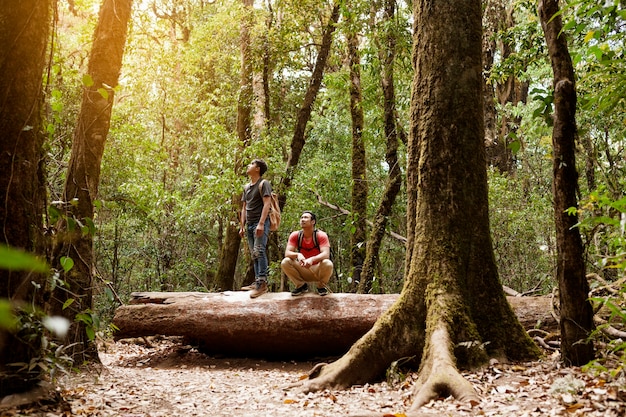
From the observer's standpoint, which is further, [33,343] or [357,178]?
[357,178]

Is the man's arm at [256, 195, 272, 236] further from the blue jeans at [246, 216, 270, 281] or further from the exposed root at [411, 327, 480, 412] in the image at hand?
the exposed root at [411, 327, 480, 412]

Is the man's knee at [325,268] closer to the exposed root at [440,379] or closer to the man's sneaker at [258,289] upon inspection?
the man's sneaker at [258,289]

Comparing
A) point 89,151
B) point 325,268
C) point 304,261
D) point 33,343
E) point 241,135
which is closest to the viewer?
point 33,343

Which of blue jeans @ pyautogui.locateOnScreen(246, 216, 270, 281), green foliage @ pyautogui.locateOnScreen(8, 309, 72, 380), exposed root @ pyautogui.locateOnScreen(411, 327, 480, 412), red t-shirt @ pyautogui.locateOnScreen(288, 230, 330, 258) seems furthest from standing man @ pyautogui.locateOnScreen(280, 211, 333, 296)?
green foliage @ pyautogui.locateOnScreen(8, 309, 72, 380)

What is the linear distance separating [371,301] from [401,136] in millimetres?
6369

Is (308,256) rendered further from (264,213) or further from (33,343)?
(33,343)

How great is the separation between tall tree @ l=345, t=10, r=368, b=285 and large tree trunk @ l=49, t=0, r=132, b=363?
6.89 metres

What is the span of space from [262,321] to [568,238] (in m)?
5.36

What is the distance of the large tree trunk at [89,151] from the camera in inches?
258

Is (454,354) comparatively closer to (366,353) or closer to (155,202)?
(366,353)

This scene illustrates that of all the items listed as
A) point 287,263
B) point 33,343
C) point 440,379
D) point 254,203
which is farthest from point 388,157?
point 33,343

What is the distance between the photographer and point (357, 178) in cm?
1414

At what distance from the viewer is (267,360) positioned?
353 inches

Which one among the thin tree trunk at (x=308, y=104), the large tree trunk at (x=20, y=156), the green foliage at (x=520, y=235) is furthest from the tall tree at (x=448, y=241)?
the green foliage at (x=520, y=235)
